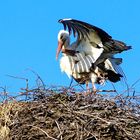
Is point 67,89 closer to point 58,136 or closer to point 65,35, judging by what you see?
point 58,136

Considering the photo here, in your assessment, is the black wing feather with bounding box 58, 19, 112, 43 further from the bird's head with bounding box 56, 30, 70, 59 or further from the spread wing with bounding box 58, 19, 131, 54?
the bird's head with bounding box 56, 30, 70, 59

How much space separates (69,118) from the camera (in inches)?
329

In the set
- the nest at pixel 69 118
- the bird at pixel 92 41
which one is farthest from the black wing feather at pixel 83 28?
the nest at pixel 69 118

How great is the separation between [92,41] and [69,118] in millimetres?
2416

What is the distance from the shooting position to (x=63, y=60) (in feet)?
34.9

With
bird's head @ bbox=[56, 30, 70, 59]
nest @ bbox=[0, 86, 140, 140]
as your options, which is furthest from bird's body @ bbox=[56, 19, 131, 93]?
nest @ bbox=[0, 86, 140, 140]

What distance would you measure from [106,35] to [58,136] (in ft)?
7.95

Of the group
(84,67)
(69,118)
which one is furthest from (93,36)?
(69,118)

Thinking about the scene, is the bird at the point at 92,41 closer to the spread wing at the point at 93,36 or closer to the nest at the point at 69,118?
the spread wing at the point at 93,36

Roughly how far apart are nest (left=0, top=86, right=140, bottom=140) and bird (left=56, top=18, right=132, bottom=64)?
5.42 feet

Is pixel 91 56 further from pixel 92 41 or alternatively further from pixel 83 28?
pixel 83 28

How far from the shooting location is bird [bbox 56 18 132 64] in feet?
33.4

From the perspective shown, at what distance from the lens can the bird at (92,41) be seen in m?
10.2

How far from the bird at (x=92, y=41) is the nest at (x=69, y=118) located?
1653 millimetres
